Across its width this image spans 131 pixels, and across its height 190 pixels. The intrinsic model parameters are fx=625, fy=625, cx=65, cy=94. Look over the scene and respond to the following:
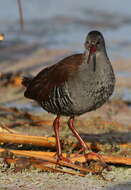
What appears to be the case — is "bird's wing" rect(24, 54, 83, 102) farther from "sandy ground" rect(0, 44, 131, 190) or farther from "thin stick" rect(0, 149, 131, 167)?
"sandy ground" rect(0, 44, 131, 190)

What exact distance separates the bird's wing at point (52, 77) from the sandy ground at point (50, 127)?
0.70 meters

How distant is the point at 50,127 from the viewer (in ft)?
22.0

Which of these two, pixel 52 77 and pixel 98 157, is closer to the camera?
pixel 98 157

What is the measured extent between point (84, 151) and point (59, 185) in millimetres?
831

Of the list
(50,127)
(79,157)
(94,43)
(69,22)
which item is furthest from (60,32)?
(79,157)

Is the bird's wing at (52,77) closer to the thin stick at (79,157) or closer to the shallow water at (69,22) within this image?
the thin stick at (79,157)

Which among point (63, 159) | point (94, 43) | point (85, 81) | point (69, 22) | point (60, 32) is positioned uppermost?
point (69, 22)

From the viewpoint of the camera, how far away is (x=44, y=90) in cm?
562

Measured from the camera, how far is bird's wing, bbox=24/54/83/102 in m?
5.37

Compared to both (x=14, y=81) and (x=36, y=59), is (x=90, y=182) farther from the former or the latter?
(x=36, y=59)

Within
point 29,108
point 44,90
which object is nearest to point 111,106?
point 29,108

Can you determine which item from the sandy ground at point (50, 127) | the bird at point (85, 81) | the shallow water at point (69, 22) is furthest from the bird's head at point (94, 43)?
the shallow water at point (69, 22)

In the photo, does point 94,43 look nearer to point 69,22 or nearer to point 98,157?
point 98,157

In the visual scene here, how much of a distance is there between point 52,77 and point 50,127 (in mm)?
1287
